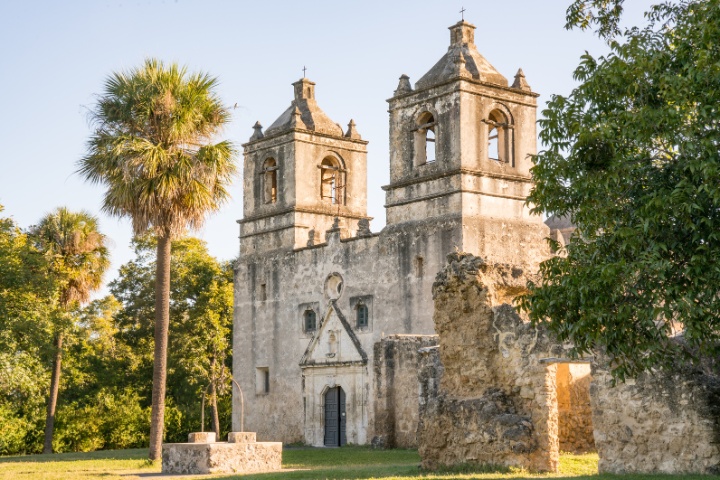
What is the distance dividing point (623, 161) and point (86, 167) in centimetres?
1488

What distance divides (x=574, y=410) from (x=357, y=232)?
45.5 ft

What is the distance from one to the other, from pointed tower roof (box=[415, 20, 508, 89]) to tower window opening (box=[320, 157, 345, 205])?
20.3ft

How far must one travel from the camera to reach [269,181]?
3856 centimetres

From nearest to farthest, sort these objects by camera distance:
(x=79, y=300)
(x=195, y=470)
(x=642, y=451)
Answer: (x=642, y=451)
(x=195, y=470)
(x=79, y=300)

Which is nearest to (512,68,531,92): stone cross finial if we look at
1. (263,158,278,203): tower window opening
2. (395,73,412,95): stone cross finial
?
(395,73,412,95): stone cross finial

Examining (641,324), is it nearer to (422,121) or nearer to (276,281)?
(422,121)

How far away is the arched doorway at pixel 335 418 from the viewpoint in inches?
1293

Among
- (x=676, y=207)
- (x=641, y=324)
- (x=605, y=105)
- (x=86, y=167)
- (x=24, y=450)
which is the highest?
(x=86, y=167)

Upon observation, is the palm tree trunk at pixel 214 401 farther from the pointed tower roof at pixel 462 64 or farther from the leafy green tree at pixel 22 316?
Answer: the pointed tower roof at pixel 462 64

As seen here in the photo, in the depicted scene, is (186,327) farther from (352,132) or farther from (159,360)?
(159,360)

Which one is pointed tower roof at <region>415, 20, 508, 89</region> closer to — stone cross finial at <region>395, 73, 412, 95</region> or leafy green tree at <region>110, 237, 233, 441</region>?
stone cross finial at <region>395, 73, 412, 95</region>

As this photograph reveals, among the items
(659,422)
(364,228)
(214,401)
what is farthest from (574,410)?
(214,401)

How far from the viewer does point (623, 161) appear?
38.6 feet

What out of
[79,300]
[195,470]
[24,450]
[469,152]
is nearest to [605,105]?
[195,470]
